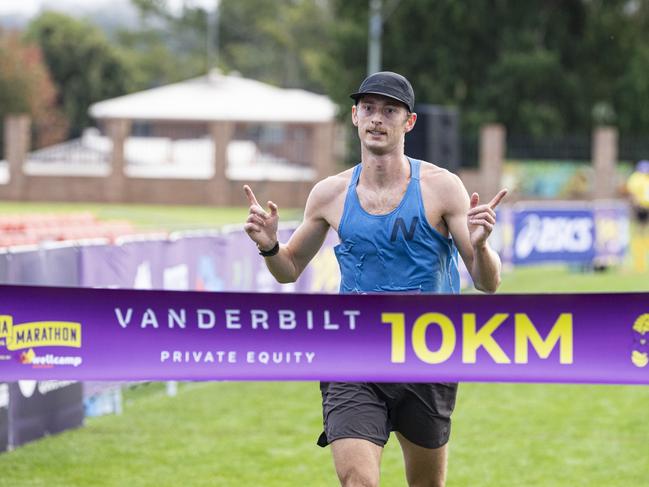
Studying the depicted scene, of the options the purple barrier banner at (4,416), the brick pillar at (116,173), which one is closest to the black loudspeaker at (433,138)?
the purple barrier banner at (4,416)

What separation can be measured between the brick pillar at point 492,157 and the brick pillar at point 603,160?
126 inches

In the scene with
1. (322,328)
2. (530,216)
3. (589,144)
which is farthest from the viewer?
(589,144)

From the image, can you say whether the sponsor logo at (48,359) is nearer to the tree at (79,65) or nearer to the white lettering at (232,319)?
the white lettering at (232,319)

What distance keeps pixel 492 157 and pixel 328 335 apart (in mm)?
42060

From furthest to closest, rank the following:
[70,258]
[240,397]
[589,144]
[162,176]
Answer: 1. [162,176]
2. [589,144]
3. [240,397]
4. [70,258]

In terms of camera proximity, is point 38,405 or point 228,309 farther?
point 38,405

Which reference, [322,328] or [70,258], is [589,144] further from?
[322,328]

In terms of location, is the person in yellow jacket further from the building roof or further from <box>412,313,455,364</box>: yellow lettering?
the building roof

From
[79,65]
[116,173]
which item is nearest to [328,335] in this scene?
[116,173]

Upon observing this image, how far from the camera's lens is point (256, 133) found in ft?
188

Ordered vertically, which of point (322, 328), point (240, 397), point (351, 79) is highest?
point (351, 79)

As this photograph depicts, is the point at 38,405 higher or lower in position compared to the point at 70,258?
lower

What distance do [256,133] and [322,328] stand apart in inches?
2054

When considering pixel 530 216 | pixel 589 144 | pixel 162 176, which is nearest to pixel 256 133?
pixel 162 176
